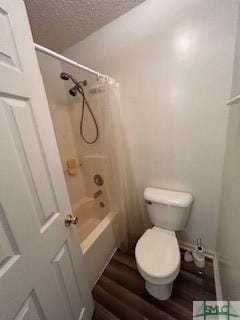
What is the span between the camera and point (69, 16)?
127cm

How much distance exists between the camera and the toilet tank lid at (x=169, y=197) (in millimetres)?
1361

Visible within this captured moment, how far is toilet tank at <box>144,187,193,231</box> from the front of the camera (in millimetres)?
1373

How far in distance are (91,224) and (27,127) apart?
1.73m

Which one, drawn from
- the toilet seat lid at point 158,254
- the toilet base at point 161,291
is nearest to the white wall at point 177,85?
the toilet seat lid at point 158,254

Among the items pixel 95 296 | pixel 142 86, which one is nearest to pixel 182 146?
pixel 142 86

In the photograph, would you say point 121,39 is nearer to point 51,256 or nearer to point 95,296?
point 51,256

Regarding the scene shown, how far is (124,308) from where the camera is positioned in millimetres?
1231

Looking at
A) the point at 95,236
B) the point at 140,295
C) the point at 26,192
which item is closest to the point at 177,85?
the point at 26,192

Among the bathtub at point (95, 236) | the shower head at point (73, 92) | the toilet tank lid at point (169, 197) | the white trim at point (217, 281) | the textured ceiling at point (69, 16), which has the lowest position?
the white trim at point (217, 281)

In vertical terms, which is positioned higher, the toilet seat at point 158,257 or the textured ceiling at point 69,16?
the textured ceiling at point 69,16

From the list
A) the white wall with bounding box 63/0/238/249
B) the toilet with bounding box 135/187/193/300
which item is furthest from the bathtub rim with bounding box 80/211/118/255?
the white wall with bounding box 63/0/238/249

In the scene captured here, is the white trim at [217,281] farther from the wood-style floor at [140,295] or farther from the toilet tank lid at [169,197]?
the toilet tank lid at [169,197]

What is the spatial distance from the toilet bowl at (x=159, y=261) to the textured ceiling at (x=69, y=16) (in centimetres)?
195

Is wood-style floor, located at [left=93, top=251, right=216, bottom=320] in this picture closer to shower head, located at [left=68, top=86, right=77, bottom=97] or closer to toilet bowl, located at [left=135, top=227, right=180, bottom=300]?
toilet bowl, located at [left=135, top=227, right=180, bottom=300]
